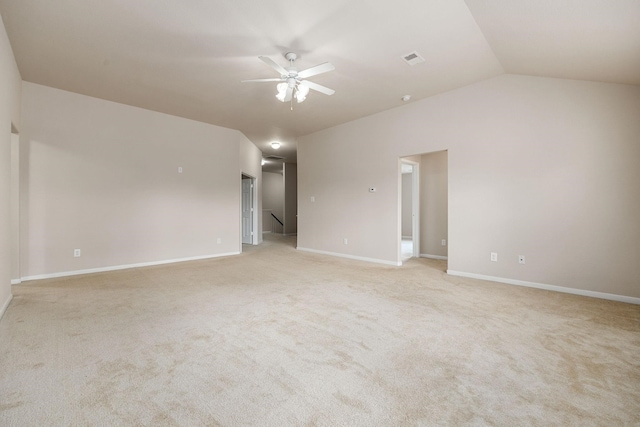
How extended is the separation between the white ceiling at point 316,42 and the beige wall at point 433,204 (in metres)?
2.00

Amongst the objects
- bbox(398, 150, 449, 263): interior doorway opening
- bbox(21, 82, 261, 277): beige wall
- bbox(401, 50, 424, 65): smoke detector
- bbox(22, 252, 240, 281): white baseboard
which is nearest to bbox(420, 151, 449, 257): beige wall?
bbox(398, 150, 449, 263): interior doorway opening

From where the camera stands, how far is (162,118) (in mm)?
5527

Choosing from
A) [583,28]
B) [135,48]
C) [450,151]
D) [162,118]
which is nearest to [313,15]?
[135,48]

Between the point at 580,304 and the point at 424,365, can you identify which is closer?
the point at 424,365

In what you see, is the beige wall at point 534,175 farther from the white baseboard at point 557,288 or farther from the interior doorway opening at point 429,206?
the interior doorway opening at point 429,206

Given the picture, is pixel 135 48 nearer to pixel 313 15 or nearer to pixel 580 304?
pixel 313 15

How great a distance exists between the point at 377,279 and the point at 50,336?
3701mm

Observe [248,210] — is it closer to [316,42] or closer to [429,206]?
[429,206]

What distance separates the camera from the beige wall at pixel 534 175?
129 inches

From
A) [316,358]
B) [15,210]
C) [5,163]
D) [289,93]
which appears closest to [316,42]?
[289,93]

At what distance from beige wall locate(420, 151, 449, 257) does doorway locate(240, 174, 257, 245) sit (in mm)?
4772

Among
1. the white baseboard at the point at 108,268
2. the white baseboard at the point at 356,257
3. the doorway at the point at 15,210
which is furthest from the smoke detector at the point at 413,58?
the doorway at the point at 15,210

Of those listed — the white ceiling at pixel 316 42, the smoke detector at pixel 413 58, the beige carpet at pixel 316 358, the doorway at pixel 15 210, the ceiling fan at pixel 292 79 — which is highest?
the smoke detector at pixel 413 58

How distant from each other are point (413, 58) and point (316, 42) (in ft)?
4.15
